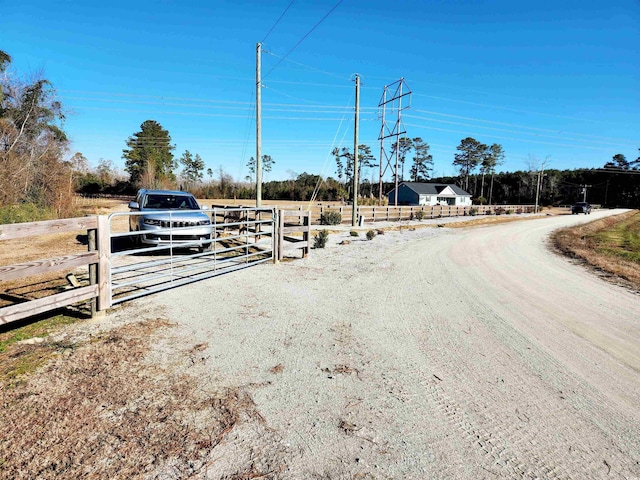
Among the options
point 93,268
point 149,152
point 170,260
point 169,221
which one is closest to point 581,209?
point 169,221

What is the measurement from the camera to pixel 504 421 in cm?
270

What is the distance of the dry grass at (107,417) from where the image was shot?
7.03 ft

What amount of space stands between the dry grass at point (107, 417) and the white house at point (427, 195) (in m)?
61.4

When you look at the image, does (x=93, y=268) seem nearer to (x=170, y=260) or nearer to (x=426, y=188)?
(x=170, y=260)

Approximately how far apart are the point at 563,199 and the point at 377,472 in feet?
285

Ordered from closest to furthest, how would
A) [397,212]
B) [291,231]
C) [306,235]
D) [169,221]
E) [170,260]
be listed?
[170,260] → [169,221] → [291,231] → [306,235] → [397,212]

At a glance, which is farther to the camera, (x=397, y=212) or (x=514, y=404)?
(x=397, y=212)

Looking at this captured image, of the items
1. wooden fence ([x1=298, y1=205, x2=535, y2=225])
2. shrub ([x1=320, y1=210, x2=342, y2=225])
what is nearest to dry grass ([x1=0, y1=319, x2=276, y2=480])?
shrub ([x1=320, y1=210, x2=342, y2=225])

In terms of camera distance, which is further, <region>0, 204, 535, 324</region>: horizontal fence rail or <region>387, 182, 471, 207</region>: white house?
<region>387, 182, 471, 207</region>: white house

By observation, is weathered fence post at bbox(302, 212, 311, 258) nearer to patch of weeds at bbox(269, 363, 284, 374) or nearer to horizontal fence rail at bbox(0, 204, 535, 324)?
horizontal fence rail at bbox(0, 204, 535, 324)

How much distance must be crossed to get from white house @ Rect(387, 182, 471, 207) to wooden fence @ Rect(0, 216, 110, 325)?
60.3 metres

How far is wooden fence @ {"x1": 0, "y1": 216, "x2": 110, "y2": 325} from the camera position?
11.8 ft

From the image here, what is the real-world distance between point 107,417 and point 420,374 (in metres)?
2.63

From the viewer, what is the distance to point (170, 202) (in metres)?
10.4
